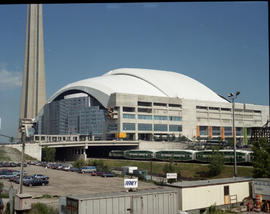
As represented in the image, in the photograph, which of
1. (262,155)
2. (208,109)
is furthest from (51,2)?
(208,109)

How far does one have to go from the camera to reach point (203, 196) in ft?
94.7

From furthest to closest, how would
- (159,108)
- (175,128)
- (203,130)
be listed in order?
(203,130) → (175,128) → (159,108)

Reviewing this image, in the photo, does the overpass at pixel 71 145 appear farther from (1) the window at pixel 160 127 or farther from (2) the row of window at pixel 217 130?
(2) the row of window at pixel 217 130

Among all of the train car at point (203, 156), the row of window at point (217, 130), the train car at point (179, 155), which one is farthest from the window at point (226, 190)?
the row of window at point (217, 130)

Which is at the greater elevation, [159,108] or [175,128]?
[159,108]

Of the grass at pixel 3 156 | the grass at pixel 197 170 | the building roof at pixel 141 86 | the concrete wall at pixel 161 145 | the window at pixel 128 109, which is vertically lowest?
the grass at pixel 197 170

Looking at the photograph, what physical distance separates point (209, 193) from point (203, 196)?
0.85m

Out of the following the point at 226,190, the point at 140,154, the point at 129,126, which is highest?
the point at 129,126

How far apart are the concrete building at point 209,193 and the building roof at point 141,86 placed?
106m

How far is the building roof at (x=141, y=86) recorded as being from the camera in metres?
143

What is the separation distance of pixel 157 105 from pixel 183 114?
1400 cm

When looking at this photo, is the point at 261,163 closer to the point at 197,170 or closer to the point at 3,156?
the point at 197,170

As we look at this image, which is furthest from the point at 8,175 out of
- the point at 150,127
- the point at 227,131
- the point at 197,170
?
the point at 227,131

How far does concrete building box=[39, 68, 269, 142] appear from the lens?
13165 centimetres
